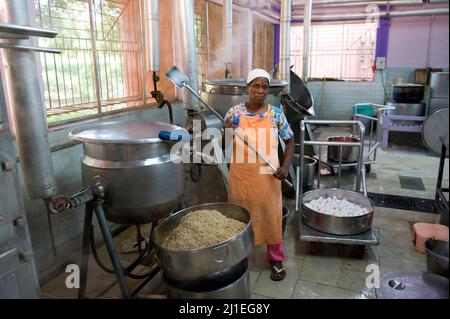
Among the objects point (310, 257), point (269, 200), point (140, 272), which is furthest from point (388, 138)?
point (140, 272)

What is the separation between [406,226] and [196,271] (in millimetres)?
2612

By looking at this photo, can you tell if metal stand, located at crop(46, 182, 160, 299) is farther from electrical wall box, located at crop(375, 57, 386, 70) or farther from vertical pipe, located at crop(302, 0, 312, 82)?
electrical wall box, located at crop(375, 57, 386, 70)

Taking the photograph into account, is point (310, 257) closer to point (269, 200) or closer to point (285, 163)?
point (269, 200)

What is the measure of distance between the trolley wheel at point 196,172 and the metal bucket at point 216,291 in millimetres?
1204

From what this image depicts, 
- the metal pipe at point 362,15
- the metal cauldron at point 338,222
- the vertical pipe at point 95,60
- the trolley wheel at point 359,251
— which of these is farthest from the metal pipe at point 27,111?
the metal pipe at point 362,15

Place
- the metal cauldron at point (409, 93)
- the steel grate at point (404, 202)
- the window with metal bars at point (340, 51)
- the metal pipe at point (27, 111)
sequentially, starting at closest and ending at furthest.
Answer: the metal pipe at point (27, 111)
the steel grate at point (404, 202)
the metal cauldron at point (409, 93)
the window with metal bars at point (340, 51)

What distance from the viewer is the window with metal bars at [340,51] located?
8.47m

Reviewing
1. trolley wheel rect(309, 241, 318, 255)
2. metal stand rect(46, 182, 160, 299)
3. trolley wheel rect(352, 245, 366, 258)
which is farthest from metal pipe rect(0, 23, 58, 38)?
trolley wheel rect(352, 245, 366, 258)

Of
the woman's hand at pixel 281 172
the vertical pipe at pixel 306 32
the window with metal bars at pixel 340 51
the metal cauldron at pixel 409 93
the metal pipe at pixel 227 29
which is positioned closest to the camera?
the woman's hand at pixel 281 172

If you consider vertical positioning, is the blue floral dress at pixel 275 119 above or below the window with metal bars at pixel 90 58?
below

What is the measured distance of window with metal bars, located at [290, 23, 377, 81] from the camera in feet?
27.8

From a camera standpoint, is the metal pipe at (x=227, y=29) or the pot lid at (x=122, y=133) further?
the metal pipe at (x=227, y=29)

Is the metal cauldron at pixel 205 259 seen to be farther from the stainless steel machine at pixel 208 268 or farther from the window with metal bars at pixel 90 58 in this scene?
the window with metal bars at pixel 90 58

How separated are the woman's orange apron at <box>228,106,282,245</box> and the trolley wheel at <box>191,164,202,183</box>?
1.75 feet
